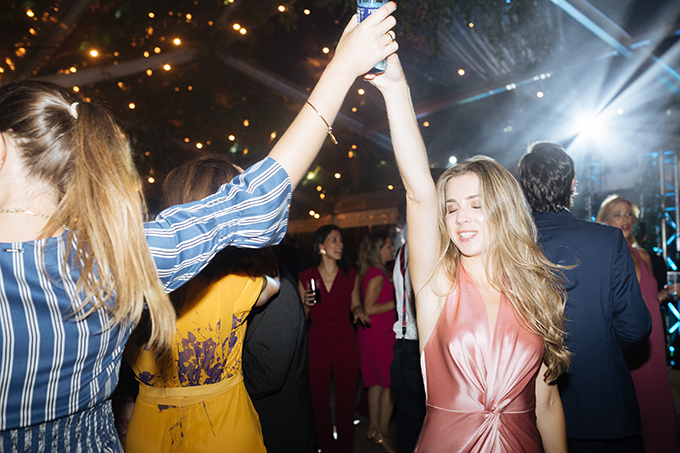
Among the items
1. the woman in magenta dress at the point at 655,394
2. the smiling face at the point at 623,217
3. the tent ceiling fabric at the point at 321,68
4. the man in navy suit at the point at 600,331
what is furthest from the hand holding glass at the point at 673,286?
the tent ceiling fabric at the point at 321,68

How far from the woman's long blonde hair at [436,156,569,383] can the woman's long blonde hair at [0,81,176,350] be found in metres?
1.06

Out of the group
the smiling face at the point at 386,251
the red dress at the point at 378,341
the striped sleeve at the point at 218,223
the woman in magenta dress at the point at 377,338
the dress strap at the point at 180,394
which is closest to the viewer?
the striped sleeve at the point at 218,223

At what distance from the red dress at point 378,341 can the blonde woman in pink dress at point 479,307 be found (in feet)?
8.49

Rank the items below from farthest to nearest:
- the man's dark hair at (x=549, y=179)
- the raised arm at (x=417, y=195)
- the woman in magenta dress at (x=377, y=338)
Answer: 1. the woman in magenta dress at (x=377, y=338)
2. the man's dark hair at (x=549, y=179)
3. the raised arm at (x=417, y=195)

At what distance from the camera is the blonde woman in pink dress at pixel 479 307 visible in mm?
1403

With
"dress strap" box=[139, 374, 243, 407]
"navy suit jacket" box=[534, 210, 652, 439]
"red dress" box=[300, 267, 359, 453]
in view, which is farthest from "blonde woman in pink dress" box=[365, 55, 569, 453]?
"red dress" box=[300, 267, 359, 453]

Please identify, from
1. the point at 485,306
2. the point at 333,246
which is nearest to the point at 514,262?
the point at 485,306

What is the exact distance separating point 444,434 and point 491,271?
0.60 m

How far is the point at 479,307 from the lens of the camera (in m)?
1.51

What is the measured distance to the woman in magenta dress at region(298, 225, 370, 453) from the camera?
340 centimetres

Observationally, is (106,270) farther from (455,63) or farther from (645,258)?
(455,63)

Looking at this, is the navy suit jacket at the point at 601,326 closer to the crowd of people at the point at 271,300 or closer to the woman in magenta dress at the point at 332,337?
the crowd of people at the point at 271,300

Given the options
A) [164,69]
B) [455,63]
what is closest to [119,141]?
[164,69]

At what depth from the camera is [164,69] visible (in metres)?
6.18
